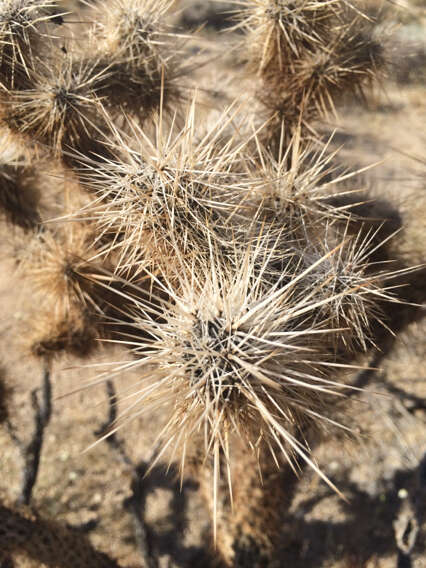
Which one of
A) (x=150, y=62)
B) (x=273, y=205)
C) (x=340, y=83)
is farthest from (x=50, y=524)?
(x=340, y=83)

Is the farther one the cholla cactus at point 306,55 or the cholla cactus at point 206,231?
the cholla cactus at point 306,55

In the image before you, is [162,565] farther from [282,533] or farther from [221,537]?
[282,533]

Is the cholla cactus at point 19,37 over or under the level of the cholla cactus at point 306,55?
under

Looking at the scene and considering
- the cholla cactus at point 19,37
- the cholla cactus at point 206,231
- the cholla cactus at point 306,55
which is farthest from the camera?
the cholla cactus at point 306,55

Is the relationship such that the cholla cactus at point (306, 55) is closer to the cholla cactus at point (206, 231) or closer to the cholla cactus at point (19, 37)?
the cholla cactus at point (206, 231)

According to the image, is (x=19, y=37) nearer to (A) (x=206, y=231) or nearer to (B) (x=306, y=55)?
(A) (x=206, y=231)

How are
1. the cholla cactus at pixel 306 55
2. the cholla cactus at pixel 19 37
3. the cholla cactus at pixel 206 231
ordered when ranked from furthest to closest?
the cholla cactus at pixel 306 55
the cholla cactus at pixel 19 37
the cholla cactus at pixel 206 231

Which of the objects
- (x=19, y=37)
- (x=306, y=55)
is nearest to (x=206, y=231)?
(x=19, y=37)

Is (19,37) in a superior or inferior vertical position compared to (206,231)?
superior

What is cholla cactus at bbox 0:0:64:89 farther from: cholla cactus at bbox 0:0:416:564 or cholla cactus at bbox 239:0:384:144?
cholla cactus at bbox 239:0:384:144

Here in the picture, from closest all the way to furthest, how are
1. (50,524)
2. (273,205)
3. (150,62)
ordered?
(273,205) → (150,62) → (50,524)

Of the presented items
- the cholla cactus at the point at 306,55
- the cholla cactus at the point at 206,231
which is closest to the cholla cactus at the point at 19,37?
the cholla cactus at the point at 206,231
